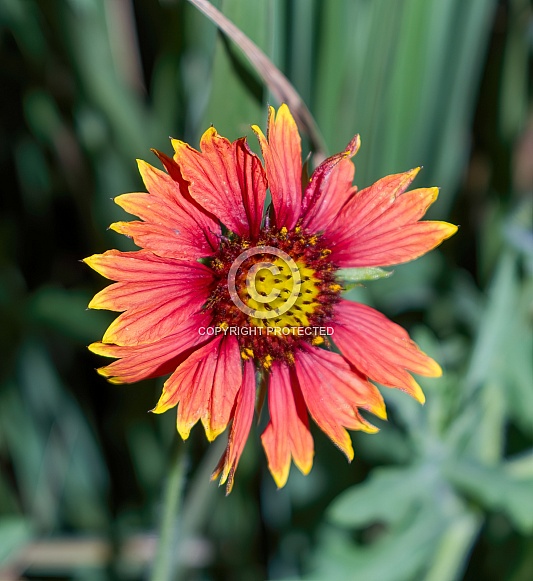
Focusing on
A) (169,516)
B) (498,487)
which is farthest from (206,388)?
(498,487)

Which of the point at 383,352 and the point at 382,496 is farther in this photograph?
the point at 382,496

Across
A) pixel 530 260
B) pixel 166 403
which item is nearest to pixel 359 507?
pixel 166 403

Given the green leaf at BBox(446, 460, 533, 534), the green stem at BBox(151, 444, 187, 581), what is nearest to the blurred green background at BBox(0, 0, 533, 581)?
the green leaf at BBox(446, 460, 533, 534)

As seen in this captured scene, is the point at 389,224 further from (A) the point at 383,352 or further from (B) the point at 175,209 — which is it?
(B) the point at 175,209

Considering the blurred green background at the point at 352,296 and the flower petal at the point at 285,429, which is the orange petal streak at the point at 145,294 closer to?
the flower petal at the point at 285,429

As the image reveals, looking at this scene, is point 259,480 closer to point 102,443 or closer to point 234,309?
point 102,443

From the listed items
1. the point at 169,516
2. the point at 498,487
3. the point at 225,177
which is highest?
the point at 225,177
